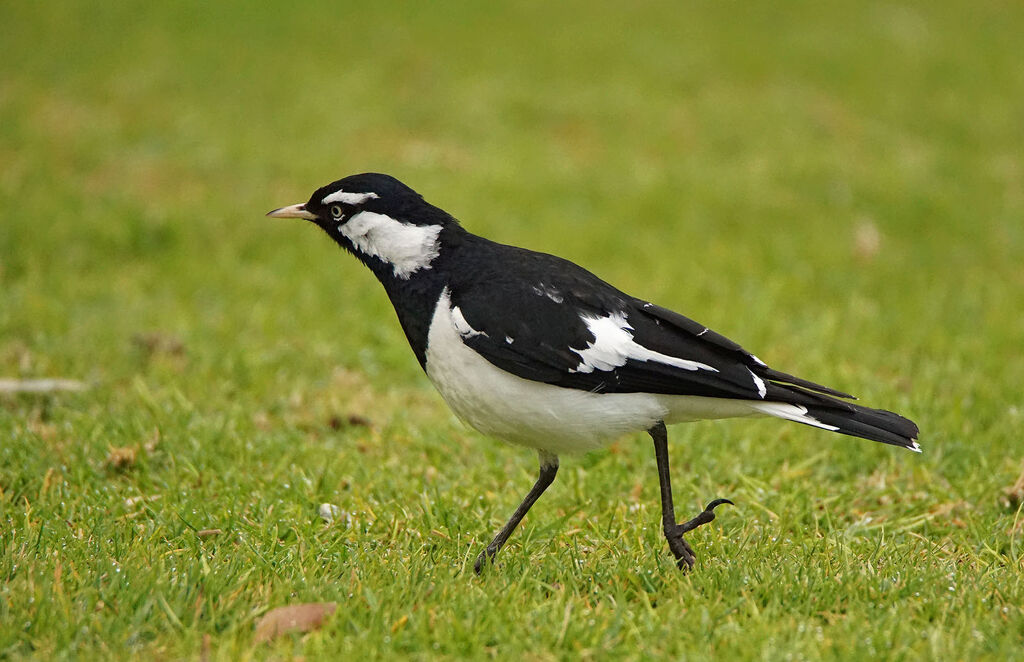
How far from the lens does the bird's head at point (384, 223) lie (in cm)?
382

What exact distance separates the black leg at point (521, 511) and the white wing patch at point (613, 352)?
0.48m

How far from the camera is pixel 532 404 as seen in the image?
3.56 metres

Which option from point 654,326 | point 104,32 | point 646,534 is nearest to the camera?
point 654,326

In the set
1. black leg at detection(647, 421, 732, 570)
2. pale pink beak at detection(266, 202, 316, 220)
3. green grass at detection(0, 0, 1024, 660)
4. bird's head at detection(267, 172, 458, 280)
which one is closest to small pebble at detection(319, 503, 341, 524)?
green grass at detection(0, 0, 1024, 660)

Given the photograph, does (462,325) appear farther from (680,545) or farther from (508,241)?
(508,241)

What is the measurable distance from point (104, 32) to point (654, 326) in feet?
35.0

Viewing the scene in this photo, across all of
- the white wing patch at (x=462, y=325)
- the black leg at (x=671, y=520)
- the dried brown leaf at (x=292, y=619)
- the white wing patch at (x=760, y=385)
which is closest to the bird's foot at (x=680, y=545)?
the black leg at (x=671, y=520)

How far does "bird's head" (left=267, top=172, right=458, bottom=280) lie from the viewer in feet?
12.5

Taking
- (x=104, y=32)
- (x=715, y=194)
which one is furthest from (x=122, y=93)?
(x=715, y=194)

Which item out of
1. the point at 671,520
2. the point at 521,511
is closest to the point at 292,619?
the point at 521,511

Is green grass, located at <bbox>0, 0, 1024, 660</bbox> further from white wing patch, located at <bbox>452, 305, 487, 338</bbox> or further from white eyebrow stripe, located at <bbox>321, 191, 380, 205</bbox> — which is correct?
white eyebrow stripe, located at <bbox>321, 191, 380, 205</bbox>

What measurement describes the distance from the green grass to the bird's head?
969mm

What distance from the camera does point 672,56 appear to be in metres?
12.8

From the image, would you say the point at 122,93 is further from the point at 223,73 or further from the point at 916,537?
the point at 916,537
